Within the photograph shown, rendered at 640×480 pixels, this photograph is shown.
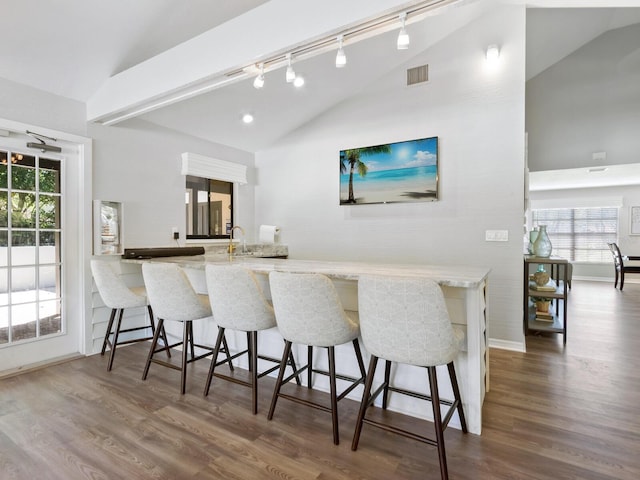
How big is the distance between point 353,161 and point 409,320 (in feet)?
10.0

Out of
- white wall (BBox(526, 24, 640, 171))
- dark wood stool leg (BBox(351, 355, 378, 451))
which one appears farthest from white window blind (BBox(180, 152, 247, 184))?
white wall (BBox(526, 24, 640, 171))

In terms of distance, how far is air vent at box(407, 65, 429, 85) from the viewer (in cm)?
396

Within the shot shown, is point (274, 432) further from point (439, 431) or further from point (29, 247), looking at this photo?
point (29, 247)

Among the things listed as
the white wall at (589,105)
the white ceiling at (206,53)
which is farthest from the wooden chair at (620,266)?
the white ceiling at (206,53)

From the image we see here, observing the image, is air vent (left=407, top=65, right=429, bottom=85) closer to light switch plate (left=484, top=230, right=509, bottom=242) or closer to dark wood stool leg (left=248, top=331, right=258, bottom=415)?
light switch plate (left=484, top=230, right=509, bottom=242)

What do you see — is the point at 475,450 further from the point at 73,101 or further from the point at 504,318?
the point at 73,101

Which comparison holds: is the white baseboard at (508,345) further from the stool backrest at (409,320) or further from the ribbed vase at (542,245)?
the stool backrest at (409,320)

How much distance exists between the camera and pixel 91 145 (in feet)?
11.1

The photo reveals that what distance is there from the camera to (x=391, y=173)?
4125 mm

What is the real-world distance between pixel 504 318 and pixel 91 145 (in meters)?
4.48

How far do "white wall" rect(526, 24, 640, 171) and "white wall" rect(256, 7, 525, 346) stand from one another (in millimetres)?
3729

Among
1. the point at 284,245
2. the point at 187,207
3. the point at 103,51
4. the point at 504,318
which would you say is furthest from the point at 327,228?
the point at 103,51

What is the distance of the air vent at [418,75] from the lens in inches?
156

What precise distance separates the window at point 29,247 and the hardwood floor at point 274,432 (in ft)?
1.55
